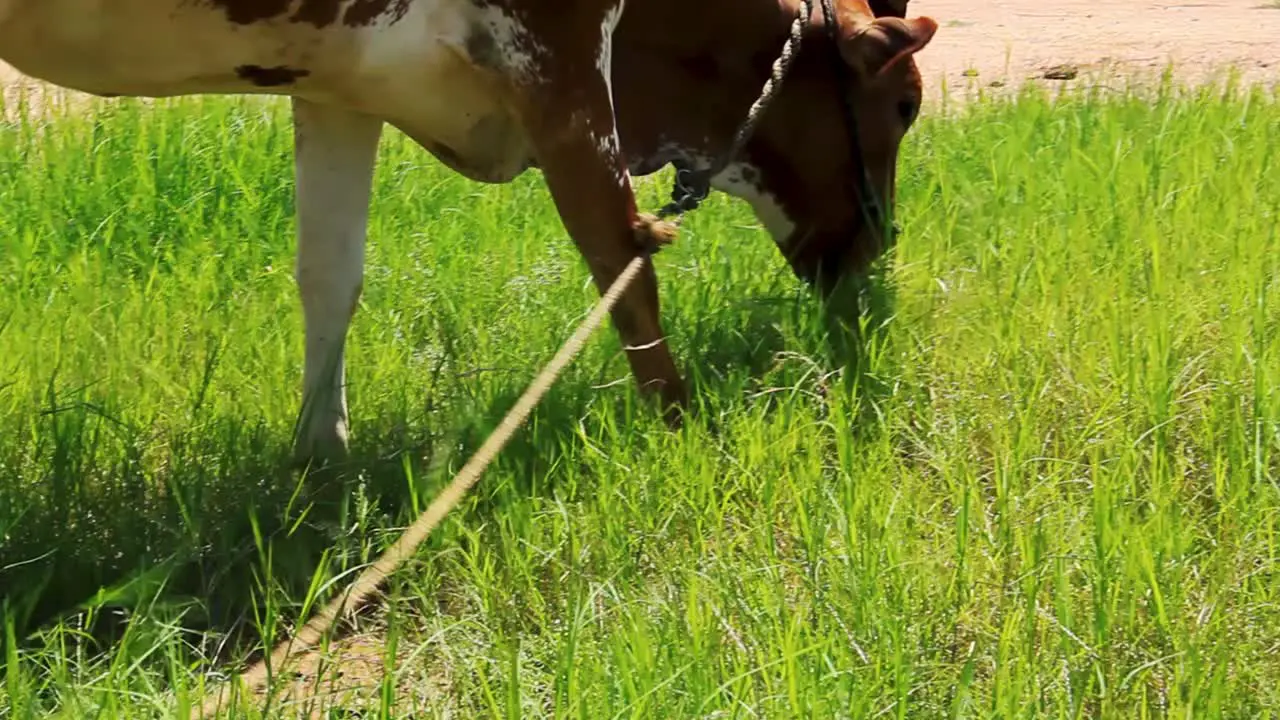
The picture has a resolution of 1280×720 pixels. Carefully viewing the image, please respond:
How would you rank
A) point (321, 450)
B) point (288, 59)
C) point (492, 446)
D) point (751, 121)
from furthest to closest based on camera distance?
point (751, 121)
point (321, 450)
point (288, 59)
point (492, 446)

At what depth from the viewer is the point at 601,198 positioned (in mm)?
3117

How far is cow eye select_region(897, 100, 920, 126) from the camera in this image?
402 centimetres

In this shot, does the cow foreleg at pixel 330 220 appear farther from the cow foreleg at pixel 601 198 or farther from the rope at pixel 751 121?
the rope at pixel 751 121

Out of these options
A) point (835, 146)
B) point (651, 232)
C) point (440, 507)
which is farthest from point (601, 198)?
point (440, 507)

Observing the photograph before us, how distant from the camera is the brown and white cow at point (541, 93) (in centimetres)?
274

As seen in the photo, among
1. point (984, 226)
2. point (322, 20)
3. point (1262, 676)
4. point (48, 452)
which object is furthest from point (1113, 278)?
point (48, 452)

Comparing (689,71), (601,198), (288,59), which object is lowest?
(601,198)

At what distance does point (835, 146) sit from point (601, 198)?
39.9 inches

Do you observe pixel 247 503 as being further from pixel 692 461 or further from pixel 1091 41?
pixel 1091 41

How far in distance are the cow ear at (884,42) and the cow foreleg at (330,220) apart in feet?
3.70

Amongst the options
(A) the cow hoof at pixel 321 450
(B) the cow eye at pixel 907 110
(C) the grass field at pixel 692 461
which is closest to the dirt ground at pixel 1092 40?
(C) the grass field at pixel 692 461

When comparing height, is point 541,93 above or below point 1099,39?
above

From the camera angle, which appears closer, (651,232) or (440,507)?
(440,507)

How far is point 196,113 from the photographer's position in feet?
18.3
